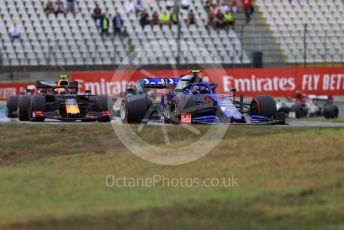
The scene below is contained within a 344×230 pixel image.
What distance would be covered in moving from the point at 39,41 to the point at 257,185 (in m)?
28.8

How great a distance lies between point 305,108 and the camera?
36.9m

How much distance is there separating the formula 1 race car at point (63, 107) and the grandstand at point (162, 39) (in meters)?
14.5

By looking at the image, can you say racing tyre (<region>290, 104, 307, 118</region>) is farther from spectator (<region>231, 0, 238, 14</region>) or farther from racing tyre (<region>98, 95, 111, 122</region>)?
racing tyre (<region>98, 95, 111, 122</region>)

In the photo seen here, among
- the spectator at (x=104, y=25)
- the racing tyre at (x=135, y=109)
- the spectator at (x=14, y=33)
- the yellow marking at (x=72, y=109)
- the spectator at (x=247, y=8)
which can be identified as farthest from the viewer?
the spectator at (x=247, y=8)

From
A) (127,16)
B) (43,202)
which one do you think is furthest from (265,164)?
(127,16)

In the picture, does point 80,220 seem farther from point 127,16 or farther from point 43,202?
point 127,16

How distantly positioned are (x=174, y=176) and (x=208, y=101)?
7.49 metres

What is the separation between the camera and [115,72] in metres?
41.3

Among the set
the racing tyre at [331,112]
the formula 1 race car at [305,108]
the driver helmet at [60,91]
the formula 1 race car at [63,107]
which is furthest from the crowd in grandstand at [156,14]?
the formula 1 race car at [63,107]

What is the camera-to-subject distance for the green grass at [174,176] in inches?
461

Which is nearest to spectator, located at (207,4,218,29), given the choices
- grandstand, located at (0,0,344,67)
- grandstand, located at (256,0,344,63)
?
grandstand, located at (0,0,344,67)

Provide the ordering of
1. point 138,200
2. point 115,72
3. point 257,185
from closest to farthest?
point 138,200, point 257,185, point 115,72

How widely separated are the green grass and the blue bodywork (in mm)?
1782

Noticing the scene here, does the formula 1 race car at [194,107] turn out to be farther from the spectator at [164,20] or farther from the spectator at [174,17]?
the spectator at [174,17]
